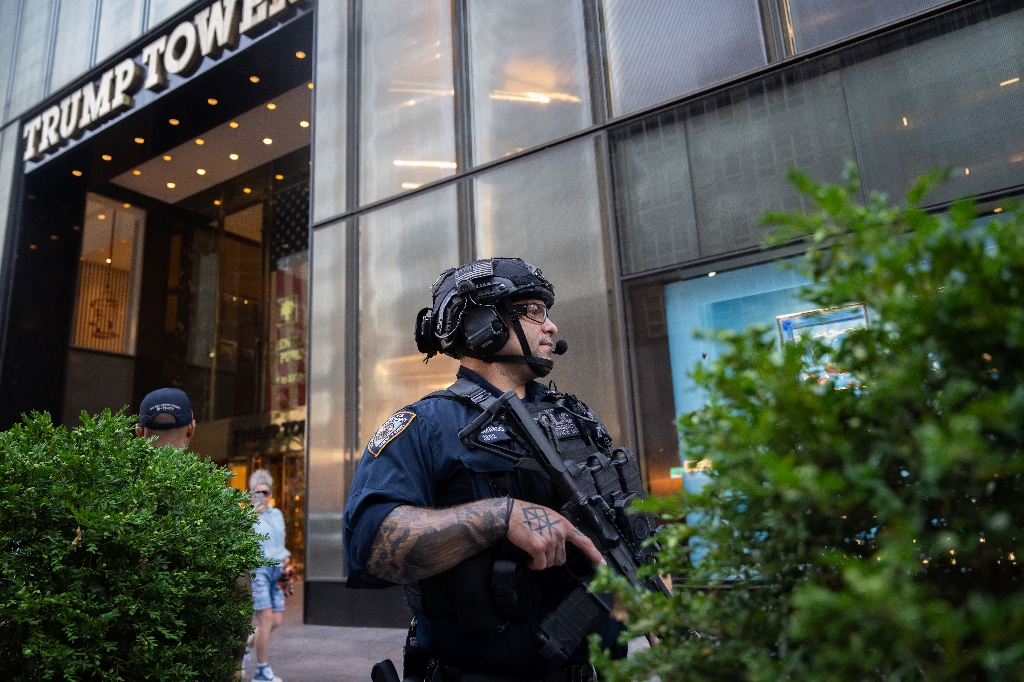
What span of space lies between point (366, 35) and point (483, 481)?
7.16 m

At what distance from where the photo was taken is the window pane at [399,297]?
6.63m

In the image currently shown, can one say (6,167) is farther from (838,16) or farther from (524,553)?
(524,553)

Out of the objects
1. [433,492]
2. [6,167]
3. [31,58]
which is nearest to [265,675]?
[433,492]

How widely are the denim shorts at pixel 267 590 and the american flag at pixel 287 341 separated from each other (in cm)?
869

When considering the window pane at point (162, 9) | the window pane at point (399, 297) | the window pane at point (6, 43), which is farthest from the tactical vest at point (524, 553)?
the window pane at point (6, 43)

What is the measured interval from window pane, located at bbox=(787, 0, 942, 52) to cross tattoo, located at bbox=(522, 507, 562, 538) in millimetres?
4525

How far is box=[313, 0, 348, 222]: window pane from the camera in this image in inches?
304

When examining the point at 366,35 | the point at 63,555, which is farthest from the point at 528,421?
the point at 366,35

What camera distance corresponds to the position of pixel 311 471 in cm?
711

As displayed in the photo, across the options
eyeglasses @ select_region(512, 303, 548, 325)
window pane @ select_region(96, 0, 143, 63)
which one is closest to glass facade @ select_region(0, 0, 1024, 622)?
window pane @ select_region(96, 0, 143, 63)

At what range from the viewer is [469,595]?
175 cm

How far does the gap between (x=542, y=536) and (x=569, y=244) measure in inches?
171

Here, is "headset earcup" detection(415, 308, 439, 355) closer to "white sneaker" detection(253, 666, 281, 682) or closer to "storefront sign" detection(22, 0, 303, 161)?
"white sneaker" detection(253, 666, 281, 682)

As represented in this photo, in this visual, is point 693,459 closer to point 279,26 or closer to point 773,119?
point 773,119
